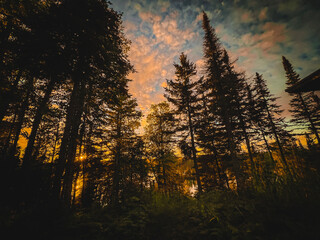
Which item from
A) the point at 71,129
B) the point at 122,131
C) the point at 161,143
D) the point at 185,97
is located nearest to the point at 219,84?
the point at 185,97

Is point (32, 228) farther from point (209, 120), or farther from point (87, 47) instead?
point (209, 120)

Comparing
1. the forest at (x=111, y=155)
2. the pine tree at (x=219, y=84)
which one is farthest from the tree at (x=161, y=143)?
the pine tree at (x=219, y=84)

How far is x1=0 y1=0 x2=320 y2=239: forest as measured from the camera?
9.27ft

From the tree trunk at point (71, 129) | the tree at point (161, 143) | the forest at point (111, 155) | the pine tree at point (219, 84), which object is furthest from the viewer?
the tree at point (161, 143)

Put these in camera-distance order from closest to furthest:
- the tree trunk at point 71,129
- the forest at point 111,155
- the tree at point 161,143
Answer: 1. the forest at point 111,155
2. the tree trunk at point 71,129
3. the tree at point 161,143

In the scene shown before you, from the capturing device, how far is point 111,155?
12312 mm

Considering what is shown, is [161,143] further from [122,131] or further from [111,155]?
[111,155]

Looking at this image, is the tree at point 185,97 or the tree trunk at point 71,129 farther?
the tree at point 185,97

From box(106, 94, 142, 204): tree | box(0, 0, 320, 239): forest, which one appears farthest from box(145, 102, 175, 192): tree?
box(106, 94, 142, 204): tree

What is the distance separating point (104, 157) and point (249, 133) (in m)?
16.7

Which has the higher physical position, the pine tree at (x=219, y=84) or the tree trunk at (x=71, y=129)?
the pine tree at (x=219, y=84)

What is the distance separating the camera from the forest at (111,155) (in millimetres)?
2824

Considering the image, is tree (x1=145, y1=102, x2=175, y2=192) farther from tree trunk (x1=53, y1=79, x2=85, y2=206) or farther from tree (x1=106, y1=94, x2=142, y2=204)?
tree trunk (x1=53, y1=79, x2=85, y2=206)

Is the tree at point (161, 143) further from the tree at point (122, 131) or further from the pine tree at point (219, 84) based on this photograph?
the pine tree at point (219, 84)
